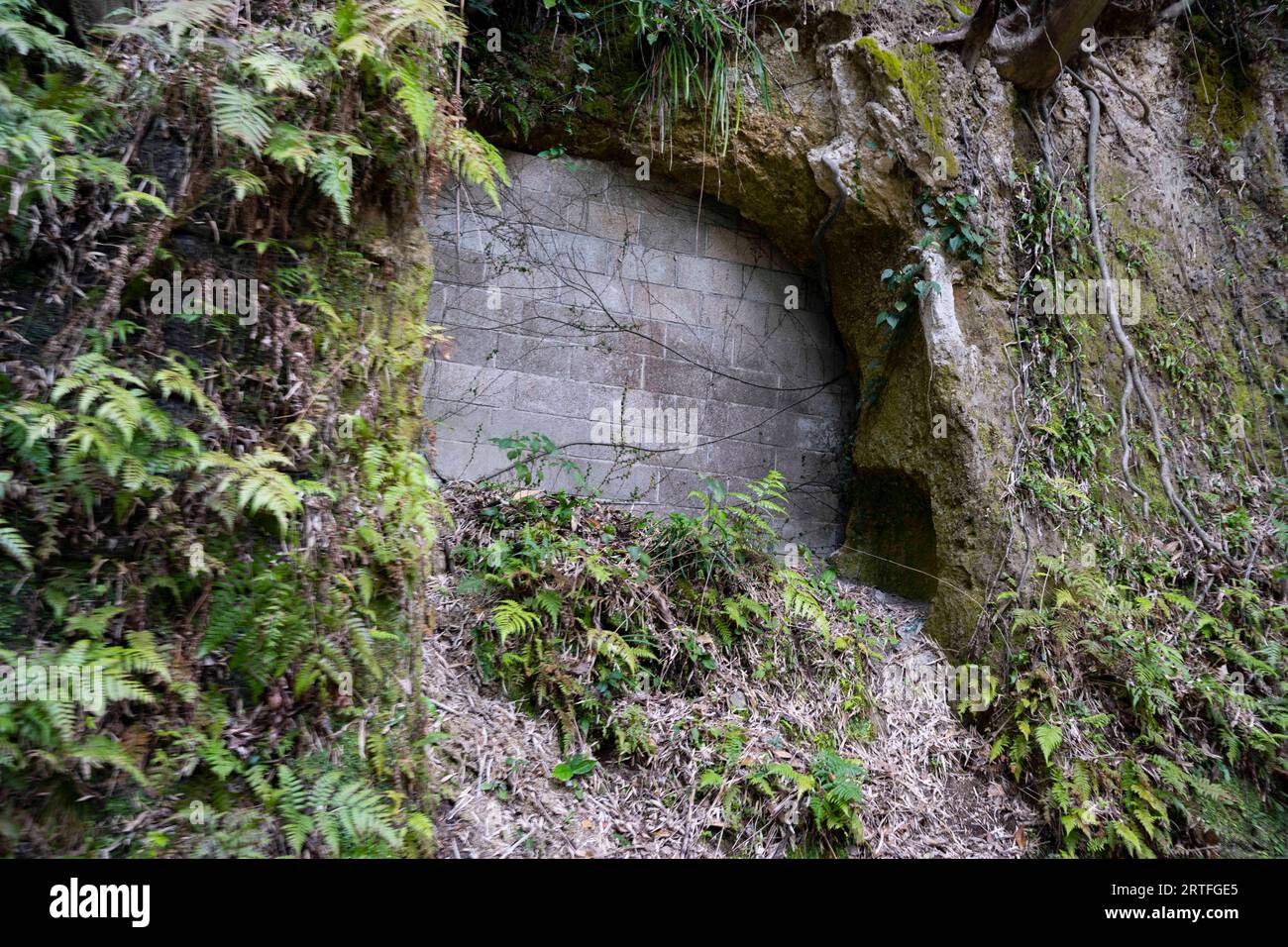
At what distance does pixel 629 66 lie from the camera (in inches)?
199

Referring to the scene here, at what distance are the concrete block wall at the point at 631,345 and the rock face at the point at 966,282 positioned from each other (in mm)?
233

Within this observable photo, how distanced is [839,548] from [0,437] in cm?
472

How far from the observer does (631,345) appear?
212 inches

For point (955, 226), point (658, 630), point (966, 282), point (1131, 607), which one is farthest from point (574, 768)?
point (955, 226)

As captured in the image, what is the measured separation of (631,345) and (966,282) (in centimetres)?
222

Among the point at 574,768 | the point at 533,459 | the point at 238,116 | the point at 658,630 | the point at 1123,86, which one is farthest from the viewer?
the point at 1123,86

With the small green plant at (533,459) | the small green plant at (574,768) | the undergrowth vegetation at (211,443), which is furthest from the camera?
the small green plant at (533,459)

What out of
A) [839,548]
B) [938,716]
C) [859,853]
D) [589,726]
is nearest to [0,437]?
[589,726]

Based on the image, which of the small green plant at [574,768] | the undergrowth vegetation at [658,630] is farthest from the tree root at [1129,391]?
the small green plant at [574,768]

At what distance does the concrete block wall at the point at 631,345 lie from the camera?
4.96 m

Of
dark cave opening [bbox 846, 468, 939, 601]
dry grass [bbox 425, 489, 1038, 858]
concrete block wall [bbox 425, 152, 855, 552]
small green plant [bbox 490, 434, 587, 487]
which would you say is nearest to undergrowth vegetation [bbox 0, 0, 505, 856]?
dry grass [bbox 425, 489, 1038, 858]

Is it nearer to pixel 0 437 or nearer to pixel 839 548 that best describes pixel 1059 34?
pixel 839 548

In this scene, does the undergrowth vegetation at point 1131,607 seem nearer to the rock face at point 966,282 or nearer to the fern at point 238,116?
the rock face at point 966,282

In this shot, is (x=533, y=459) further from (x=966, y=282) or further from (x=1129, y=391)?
(x=1129, y=391)
